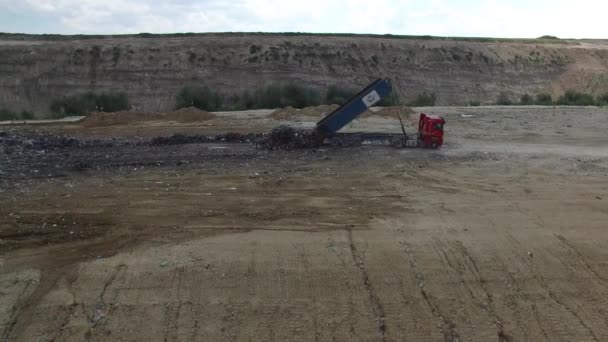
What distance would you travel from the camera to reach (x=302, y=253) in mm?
8227

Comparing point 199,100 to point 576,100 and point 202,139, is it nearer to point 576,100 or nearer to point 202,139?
point 202,139

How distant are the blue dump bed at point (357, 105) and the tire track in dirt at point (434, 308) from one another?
23.8ft

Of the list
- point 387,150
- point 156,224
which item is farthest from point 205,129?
point 156,224

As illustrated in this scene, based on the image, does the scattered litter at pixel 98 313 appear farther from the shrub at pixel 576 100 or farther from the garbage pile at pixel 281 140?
the shrub at pixel 576 100

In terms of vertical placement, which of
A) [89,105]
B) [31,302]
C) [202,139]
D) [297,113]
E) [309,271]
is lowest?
[31,302]

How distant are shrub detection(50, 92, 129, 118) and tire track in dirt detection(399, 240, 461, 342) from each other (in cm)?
2749

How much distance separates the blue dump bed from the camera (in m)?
15.0

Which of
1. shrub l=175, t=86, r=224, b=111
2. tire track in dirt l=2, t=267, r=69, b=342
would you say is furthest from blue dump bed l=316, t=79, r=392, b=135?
shrub l=175, t=86, r=224, b=111

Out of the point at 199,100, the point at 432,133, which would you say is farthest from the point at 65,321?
the point at 199,100

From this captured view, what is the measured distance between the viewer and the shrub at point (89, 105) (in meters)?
32.9

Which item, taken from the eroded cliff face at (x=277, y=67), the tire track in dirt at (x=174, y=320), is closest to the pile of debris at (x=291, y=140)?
the tire track in dirt at (x=174, y=320)

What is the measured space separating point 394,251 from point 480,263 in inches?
47.2

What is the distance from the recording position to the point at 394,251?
27.5ft

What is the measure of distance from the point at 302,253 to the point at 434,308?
196 centimetres
